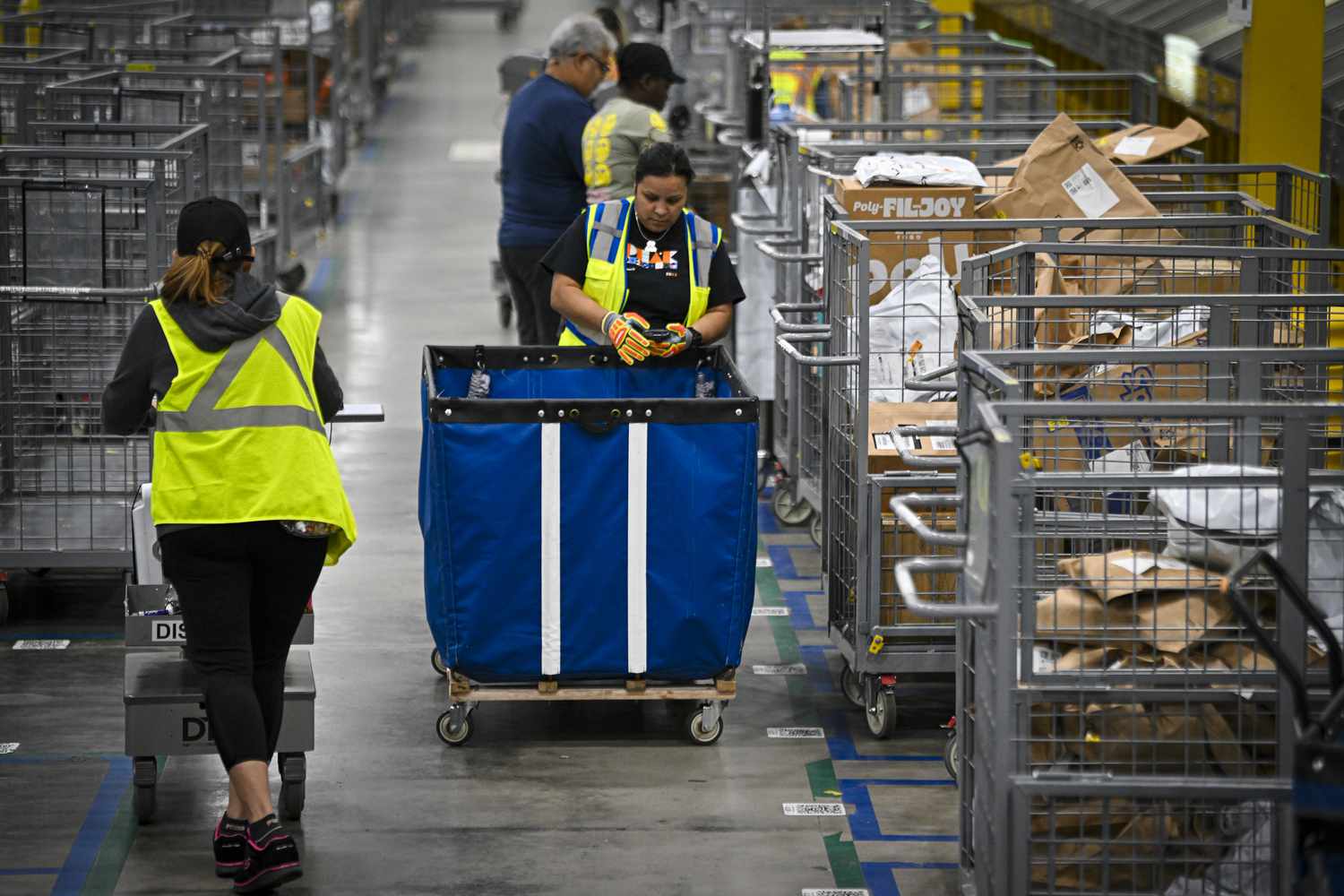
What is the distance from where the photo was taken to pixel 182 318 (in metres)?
4.88

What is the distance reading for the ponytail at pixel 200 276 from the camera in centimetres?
485

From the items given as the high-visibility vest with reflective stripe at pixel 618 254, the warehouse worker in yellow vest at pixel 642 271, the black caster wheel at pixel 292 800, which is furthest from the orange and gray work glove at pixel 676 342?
the black caster wheel at pixel 292 800

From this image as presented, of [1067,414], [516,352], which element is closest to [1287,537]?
[1067,414]

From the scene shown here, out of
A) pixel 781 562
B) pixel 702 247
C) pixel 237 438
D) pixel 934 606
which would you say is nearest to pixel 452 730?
pixel 237 438

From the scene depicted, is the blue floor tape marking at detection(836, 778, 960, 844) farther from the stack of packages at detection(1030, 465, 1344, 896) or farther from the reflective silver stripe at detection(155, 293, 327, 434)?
the reflective silver stripe at detection(155, 293, 327, 434)

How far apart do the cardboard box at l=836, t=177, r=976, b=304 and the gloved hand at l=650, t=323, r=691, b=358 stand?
83 cm

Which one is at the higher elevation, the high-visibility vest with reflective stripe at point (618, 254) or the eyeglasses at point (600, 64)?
the eyeglasses at point (600, 64)

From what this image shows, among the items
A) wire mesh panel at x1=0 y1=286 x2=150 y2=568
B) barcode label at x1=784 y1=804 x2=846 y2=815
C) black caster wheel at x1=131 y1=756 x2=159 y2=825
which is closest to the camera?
black caster wheel at x1=131 y1=756 x2=159 y2=825

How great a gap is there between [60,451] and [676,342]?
127 inches

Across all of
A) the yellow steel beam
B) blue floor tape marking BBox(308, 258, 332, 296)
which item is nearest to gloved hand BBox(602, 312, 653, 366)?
the yellow steel beam

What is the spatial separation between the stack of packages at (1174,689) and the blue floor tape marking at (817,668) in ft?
8.12

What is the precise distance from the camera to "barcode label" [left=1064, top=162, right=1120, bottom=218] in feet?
23.6

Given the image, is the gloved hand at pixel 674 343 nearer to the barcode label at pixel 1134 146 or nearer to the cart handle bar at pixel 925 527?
the cart handle bar at pixel 925 527

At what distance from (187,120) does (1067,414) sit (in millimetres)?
9132
